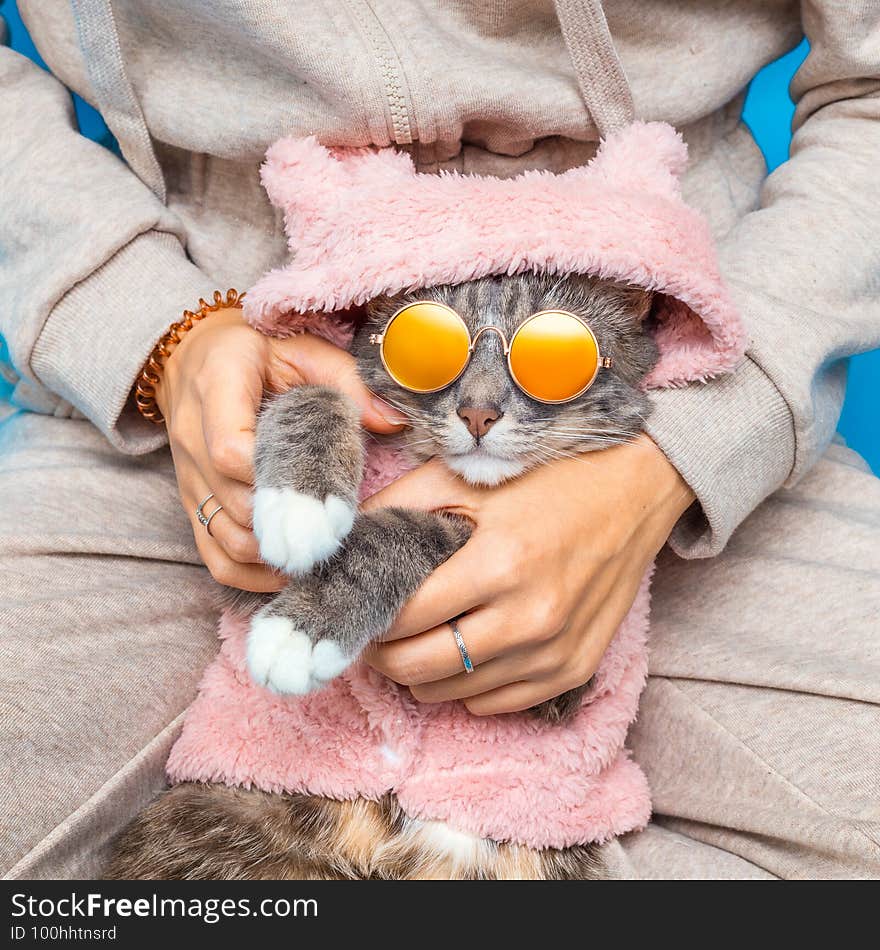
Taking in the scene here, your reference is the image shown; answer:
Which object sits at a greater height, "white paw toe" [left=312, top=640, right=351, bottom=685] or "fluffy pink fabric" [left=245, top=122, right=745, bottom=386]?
"fluffy pink fabric" [left=245, top=122, right=745, bottom=386]

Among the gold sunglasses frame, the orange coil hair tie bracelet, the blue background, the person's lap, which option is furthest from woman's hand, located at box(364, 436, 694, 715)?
the blue background

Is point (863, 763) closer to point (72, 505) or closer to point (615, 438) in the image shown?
point (615, 438)

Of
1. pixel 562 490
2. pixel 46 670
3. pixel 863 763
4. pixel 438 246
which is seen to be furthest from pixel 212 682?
pixel 863 763

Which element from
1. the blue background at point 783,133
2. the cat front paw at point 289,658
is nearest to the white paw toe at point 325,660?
the cat front paw at point 289,658

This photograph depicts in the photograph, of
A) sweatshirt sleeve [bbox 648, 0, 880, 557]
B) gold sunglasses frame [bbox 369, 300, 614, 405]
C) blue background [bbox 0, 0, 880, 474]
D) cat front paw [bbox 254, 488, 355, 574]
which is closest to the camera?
cat front paw [bbox 254, 488, 355, 574]

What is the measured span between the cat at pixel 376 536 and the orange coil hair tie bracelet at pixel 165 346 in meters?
0.21

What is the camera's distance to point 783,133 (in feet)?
7.08

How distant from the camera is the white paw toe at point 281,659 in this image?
0.93 meters

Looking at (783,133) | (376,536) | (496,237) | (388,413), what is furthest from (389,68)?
(783,133)

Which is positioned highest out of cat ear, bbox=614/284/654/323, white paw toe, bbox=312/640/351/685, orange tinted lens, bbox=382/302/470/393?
orange tinted lens, bbox=382/302/470/393

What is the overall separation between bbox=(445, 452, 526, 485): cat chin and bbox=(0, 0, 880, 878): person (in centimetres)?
2

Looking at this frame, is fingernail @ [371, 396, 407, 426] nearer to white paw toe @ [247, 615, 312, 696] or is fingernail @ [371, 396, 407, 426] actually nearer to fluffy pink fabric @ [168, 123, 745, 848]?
fluffy pink fabric @ [168, 123, 745, 848]

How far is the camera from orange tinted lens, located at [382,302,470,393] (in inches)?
40.1

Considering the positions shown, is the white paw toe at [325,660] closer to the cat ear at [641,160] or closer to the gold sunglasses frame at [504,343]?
the gold sunglasses frame at [504,343]
